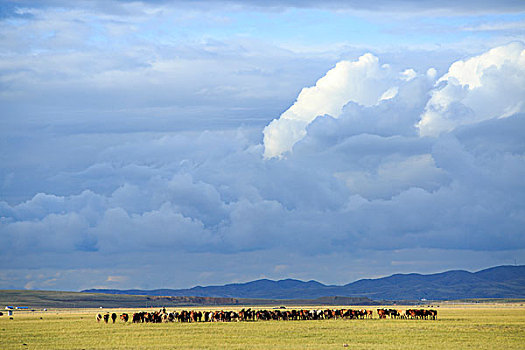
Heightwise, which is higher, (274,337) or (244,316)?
(244,316)

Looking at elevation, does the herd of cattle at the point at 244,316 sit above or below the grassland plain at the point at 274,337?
above

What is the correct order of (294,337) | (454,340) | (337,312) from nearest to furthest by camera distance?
(454,340) < (294,337) < (337,312)

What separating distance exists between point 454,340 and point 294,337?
462 inches

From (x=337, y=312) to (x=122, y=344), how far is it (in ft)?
145

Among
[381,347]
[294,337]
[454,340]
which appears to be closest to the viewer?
[381,347]

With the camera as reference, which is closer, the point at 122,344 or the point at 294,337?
the point at 122,344

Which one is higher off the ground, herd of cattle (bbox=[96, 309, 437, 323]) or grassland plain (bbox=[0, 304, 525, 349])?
herd of cattle (bbox=[96, 309, 437, 323])

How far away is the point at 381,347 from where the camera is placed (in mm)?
53438

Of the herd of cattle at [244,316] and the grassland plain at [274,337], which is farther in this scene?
the herd of cattle at [244,316]

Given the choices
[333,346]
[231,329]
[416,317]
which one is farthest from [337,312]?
[333,346]

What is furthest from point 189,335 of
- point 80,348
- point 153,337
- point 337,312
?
point 337,312

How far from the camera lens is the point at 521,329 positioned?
71625 mm

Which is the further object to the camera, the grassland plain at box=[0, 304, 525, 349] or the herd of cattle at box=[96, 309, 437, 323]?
the herd of cattle at box=[96, 309, 437, 323]

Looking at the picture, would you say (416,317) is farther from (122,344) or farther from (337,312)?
(122,344)
